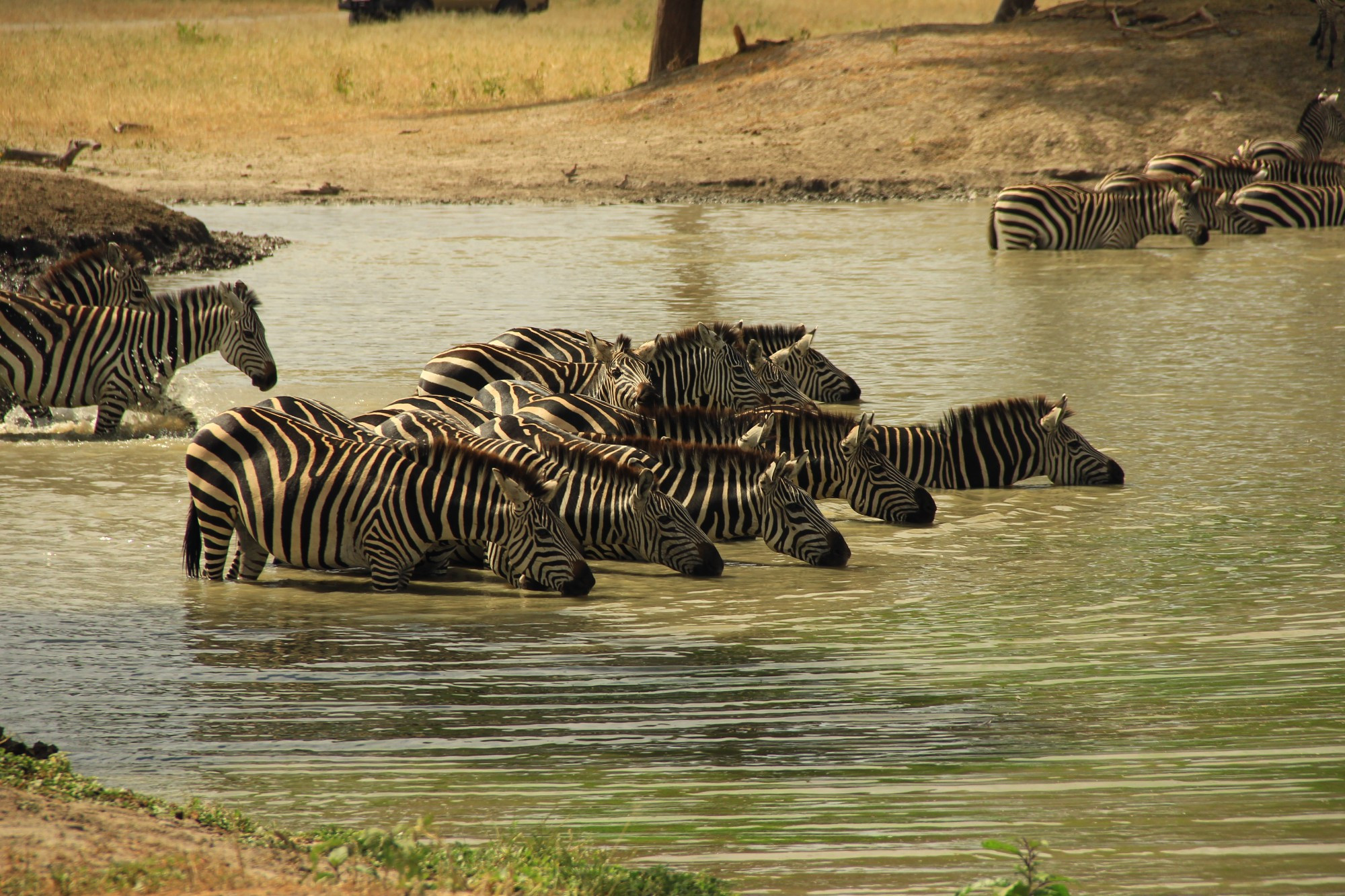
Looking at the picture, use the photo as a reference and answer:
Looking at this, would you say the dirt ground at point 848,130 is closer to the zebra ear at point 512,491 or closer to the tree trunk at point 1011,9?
the tree trunk at point 1011,9

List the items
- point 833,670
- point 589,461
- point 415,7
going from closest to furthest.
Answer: point 833,670, point 589,461, point 415,7

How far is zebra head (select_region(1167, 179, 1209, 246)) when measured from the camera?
21734mm

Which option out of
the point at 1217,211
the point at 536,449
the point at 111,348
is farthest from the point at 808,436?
the point at 1217,211

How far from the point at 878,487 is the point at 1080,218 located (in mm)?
13397

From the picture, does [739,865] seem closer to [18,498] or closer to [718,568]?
[718,568]

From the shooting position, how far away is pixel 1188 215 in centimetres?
2189

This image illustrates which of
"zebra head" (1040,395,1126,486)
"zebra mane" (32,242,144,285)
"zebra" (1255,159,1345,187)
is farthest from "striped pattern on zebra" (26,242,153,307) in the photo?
"zebra" (1255,159,1345,187)

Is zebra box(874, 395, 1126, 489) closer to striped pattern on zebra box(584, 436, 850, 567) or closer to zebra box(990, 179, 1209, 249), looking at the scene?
striped pattern on zebra box(584, 436, 850, 567)

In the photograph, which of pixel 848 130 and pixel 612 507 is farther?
pixel 848 130

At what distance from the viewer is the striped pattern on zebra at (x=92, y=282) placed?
13.8 meters

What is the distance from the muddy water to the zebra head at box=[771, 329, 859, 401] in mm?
403

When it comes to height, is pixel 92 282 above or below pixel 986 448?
above

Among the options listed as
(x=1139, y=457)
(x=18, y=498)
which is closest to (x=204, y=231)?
(x=18, y=498)

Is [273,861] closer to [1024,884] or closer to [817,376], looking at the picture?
[1024,884]
